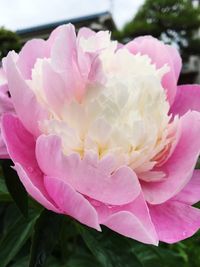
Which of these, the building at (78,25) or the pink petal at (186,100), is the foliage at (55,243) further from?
the building at (78,25)

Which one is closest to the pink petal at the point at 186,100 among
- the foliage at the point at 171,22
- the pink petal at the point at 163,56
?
the pink petal at the point at 163,56

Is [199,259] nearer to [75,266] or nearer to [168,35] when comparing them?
[75,266]

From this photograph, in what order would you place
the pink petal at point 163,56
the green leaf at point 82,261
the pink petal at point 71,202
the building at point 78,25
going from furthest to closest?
the building at point 78,25 < the green leaf at point 82,261 < the pink petal at point 163,56 < the pink petal at point 71,202

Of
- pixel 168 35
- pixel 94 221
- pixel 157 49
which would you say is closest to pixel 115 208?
pixel 94 221

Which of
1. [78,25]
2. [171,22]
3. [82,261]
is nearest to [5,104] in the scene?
[82,261]

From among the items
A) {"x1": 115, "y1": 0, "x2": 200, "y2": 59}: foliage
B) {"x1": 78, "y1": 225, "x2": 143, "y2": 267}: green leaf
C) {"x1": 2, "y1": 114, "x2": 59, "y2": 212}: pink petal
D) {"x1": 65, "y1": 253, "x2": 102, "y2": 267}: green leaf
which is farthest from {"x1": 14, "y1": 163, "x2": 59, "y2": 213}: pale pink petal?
{"x1": 115, "y1": 0, "x2": 200, "y2": 59}: foliage

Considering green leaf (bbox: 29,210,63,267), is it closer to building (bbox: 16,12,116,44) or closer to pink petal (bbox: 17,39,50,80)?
pink petal (bbox: 17,39,50,80)
